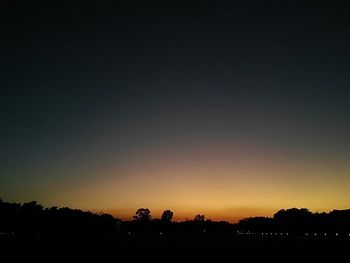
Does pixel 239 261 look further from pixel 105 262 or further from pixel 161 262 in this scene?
pixel 105 262

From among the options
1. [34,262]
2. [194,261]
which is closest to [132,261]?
[194,261]

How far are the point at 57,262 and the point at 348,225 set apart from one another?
580 ft

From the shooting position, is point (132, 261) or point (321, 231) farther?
point (321, 231)

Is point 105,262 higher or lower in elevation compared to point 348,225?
lower

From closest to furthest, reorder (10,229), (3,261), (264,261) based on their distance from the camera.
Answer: (3,261)
(264,261)
(10,229)

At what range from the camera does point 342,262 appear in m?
45.2

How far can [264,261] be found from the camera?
48.2m

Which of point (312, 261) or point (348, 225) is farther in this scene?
point (348, 225)

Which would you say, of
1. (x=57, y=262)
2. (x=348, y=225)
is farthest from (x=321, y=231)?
(x=57, y=262)

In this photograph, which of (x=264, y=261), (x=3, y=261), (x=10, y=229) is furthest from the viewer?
(x=10, y=229)

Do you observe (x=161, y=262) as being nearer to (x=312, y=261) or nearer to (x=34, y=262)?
(x=34, y=262)

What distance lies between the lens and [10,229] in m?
191

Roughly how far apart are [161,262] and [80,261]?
9.06m

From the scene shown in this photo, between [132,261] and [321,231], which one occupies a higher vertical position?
[321,231]
